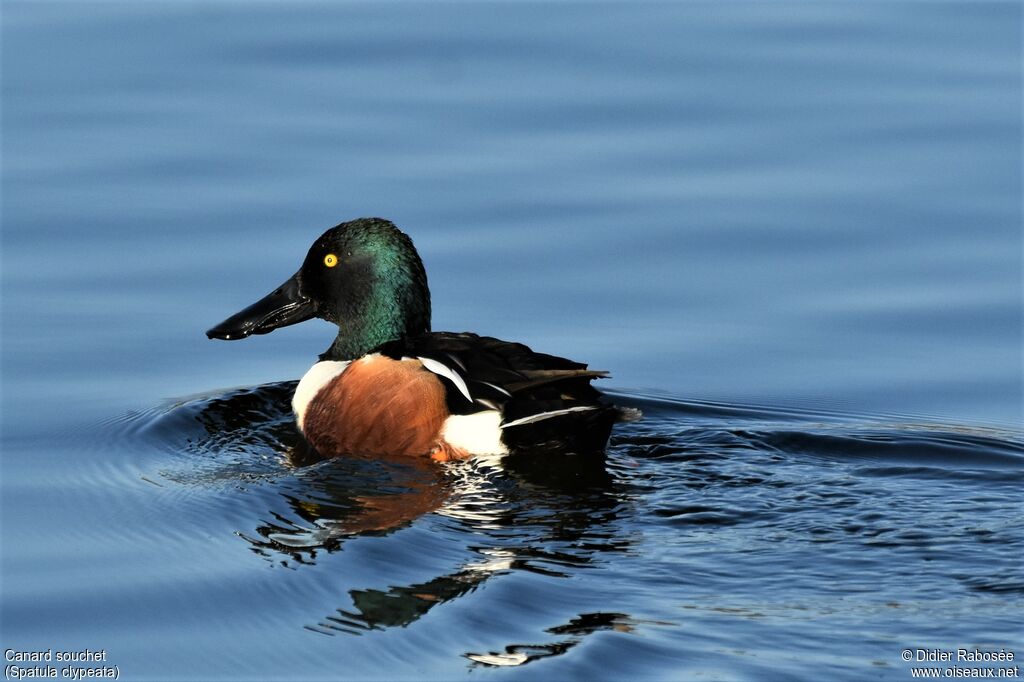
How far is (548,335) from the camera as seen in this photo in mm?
10438

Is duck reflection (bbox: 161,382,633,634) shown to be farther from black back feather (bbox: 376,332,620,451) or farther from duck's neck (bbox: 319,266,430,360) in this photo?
duck's neck (bbox: 319,266,430,360)

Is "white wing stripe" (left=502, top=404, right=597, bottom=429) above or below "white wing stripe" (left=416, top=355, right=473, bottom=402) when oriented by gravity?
below

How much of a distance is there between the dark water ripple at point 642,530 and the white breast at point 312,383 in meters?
0.17

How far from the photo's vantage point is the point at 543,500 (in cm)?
805

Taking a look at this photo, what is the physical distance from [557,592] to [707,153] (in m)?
6.21

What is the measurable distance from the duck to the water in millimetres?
188

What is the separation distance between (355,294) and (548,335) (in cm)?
138

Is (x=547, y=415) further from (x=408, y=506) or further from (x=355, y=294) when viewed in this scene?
(x=355, y=294)

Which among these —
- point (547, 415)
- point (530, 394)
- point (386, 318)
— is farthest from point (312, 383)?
point (547, 415)

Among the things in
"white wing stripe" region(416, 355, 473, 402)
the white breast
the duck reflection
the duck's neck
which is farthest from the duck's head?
"white wing stripe" region(416, 355, 473, 402)

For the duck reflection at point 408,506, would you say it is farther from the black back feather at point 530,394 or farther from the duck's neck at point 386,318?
the duck's neck at point 386,318

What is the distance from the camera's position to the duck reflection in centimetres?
681

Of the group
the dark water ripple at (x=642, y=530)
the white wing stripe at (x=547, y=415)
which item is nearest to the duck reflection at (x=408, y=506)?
the dark water ripple at (x=642, y=530)

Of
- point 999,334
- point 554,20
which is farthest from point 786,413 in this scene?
point 554,20
